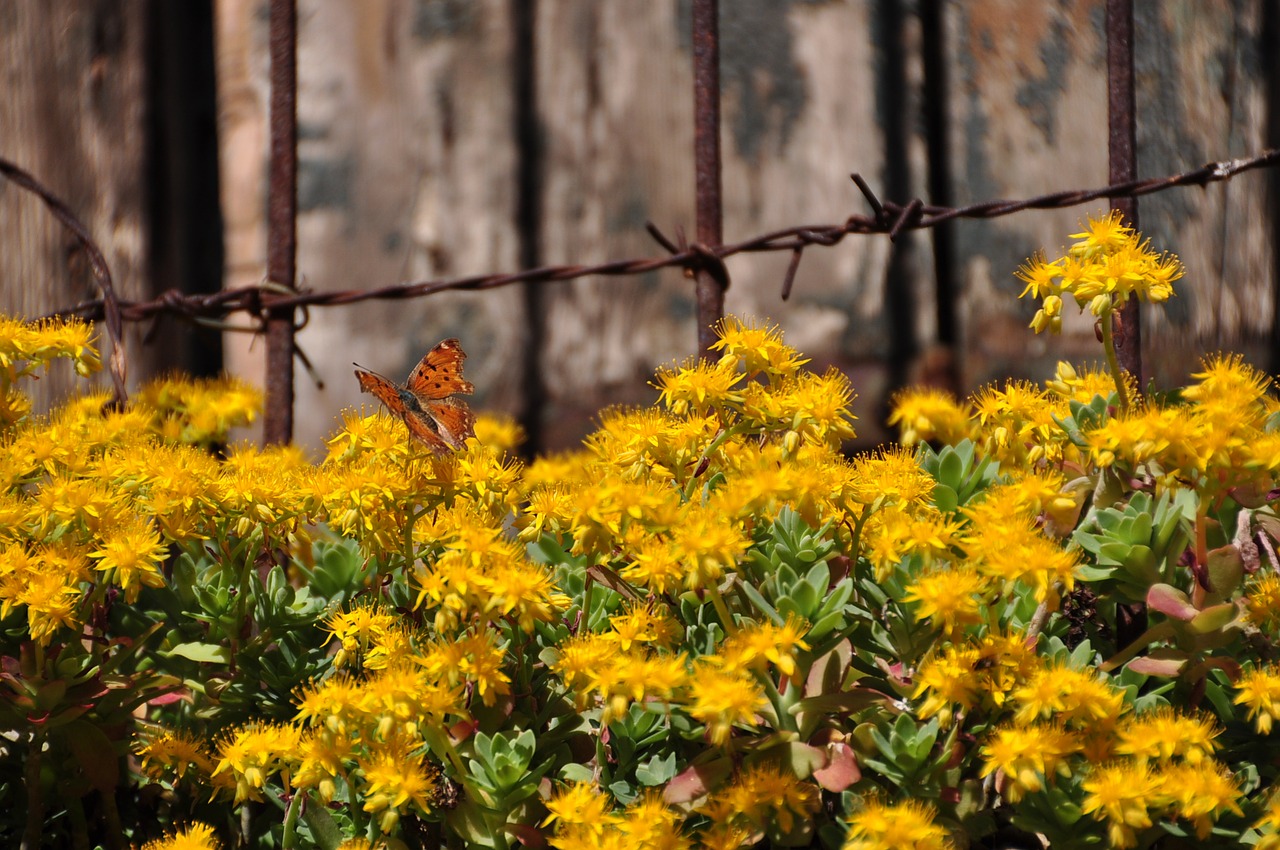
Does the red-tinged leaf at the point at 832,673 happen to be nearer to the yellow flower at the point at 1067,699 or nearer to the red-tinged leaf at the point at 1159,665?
the yellow flower at the point at 1067,699

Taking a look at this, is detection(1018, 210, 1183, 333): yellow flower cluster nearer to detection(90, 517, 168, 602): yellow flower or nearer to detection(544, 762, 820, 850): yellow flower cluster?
detection(544, 762, 820, 850): yellow flower cluster

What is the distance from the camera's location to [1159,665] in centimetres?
126

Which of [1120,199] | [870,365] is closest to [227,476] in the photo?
[1120,199]

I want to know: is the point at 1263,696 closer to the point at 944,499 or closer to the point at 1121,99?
the point at 944,499

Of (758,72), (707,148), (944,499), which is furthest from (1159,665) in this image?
(758,72)

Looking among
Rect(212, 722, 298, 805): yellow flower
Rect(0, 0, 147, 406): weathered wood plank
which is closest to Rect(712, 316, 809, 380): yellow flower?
Rect(212, 722, 298, 805): yellow flower

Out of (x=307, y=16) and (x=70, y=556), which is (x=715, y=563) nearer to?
(x=70, y=556)

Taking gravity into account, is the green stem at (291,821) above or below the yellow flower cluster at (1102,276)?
below

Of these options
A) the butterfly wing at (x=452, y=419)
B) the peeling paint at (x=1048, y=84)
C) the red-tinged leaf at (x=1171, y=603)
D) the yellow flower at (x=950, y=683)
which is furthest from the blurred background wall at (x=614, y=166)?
the yellow flower at (x=950, y=683)

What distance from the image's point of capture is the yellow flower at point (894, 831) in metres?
1.11

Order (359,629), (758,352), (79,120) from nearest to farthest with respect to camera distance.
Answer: (359,629) → (758,352) → (79,120)

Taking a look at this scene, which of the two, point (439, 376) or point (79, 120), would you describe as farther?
point (79, 120)

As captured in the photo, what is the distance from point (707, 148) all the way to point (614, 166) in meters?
1.01

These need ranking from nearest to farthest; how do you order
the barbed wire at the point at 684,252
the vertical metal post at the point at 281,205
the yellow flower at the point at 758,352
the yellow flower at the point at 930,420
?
the yellow flower at the point at 758,352
the yellow flower at the point at 930,420
the barbed wire at the point at 684,252
the vertical metal post at the point at 281,205
